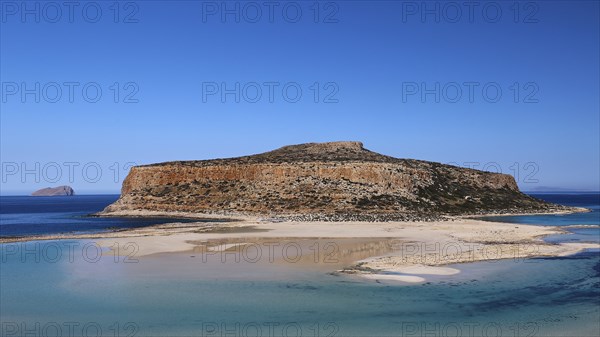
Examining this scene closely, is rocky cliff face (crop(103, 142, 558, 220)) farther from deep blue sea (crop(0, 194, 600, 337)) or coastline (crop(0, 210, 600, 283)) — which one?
deep blue sea (crop(0, 194, 600, 337))

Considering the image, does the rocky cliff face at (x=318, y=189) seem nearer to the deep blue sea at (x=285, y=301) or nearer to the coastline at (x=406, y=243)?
the coastline at (x=406, y=243)

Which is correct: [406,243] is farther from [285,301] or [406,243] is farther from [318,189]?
[318,189]

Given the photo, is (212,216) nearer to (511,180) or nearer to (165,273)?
(165,273)

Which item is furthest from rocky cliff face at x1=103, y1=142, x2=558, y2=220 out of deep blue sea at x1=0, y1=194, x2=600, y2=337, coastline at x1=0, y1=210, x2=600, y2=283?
deep blue sea at x1=0, y1=194, x2=600, y2=337

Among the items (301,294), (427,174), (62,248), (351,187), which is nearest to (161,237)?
(62,248)

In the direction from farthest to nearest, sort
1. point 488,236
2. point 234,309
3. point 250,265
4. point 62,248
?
point 488,236
point 62,248
point 250,265
point 234,309

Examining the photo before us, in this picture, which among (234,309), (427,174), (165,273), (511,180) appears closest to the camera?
(234,309)
